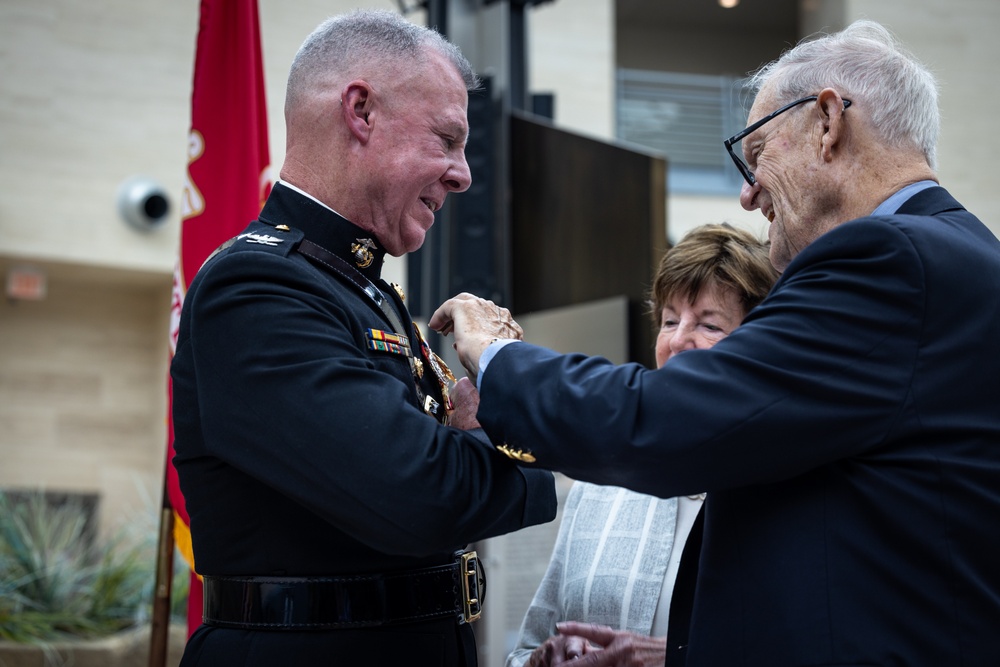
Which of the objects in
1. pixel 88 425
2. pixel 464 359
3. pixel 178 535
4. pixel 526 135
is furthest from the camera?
pixel 88 425

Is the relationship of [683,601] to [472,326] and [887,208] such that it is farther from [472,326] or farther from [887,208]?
[887,208]

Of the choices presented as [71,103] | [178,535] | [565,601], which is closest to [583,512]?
[565,601]

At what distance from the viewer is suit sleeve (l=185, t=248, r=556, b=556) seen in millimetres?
1515

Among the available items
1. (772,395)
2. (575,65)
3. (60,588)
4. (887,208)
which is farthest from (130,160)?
(772,395)

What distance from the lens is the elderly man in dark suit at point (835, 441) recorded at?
150 cm

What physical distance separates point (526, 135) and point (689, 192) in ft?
15.3

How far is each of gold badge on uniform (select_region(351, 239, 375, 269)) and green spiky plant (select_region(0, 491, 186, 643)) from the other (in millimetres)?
3228

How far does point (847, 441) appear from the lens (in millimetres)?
1513

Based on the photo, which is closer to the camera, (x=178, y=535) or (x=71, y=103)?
(x=178, y=535)

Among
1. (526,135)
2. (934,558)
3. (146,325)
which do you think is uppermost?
(526,135)

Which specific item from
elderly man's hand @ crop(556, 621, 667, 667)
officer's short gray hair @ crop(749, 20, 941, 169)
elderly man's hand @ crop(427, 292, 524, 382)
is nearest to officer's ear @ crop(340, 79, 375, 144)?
elderly man's hand @ crop(427, 292, 524, 382)

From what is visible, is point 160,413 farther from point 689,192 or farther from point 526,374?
point 526,374

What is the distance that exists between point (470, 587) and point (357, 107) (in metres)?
0.81

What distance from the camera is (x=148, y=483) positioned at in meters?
8.50
